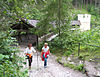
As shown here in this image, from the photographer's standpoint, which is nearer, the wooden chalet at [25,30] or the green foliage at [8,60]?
the green foliage at [8,60]

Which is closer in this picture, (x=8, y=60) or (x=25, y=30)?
(x=8, y=60)

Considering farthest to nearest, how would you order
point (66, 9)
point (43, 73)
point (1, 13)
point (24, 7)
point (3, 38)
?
point (66, 9) → point (43, 73) → point (24, 7) → point (1, 13) → point (3, 38)

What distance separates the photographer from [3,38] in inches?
102

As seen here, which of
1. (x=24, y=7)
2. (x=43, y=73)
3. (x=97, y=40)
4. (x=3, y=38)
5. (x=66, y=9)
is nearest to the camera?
(x=3, y=38)

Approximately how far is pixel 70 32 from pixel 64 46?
138 cm

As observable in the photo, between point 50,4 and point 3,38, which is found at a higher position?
point 50,4

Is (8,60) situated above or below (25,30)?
below

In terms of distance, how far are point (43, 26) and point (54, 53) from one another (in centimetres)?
254

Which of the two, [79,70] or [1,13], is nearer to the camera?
[1,13]

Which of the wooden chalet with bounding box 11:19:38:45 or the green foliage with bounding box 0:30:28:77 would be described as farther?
the wooden chalet with bounding box 11:19:38:45

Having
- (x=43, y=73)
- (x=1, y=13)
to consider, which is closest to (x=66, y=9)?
(x=43, y=73)

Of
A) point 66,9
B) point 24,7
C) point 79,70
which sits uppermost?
point 66,9

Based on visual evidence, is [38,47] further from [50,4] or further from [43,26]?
[50,4]

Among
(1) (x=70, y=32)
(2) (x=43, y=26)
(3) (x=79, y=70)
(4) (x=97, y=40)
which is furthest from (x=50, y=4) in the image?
(3) (x=79, y=70)
